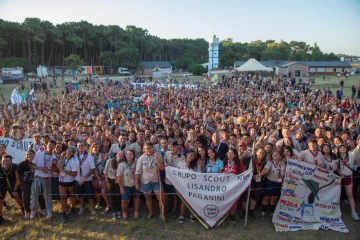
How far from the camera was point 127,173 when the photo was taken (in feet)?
18.0

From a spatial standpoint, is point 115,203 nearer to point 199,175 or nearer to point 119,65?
point 199,175

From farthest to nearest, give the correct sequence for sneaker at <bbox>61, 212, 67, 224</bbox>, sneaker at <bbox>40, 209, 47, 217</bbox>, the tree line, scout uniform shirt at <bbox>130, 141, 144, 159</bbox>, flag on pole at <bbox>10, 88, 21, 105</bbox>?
the tree line → flag on pole at <bbox>10, 88, 21, 105</bbox> → scout uniform shirt at <bbox>130, 141, 144, 159</bbox> → sneaker at <bbox>40, 209, 47, 217</bbox> → sneaker at <bbox>61, 212, 67, 224</bbox>

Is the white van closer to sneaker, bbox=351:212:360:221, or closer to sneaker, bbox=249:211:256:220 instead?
sneaker, bbox=249:211:256:220

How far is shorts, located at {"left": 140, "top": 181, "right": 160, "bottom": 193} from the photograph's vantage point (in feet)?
18.2

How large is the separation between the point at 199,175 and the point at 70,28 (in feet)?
229

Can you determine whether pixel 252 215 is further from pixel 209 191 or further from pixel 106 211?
pixel 106 211

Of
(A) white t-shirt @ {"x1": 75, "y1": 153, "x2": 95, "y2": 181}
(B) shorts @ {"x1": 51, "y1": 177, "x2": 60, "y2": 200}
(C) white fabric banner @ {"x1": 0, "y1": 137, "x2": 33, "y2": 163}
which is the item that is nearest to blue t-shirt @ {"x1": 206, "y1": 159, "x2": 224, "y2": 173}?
(A) white t-shirt @ {"x1": 75, "y1": 153, "x2": 95, "y2": 181}

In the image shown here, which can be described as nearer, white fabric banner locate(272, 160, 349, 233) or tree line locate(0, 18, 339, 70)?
white fabric banner locate(272, 160, 349, 233)

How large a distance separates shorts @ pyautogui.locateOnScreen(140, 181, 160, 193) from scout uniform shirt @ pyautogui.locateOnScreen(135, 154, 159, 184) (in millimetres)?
112

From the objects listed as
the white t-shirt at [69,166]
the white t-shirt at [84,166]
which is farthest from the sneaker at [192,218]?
the white t-shirt at [69,166]

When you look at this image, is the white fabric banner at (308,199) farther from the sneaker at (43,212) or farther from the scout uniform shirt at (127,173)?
the sneaker at (43,212)

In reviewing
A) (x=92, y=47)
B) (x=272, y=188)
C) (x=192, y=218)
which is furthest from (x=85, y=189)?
(x=92, y=47)

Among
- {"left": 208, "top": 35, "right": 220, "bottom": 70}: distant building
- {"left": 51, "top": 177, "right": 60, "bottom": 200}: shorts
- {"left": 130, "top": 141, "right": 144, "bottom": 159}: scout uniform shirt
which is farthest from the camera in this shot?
{"left": 208, "top": 35, "right": 220, "bottom": 70}: distant building

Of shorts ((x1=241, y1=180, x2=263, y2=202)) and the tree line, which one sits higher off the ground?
the tree line
